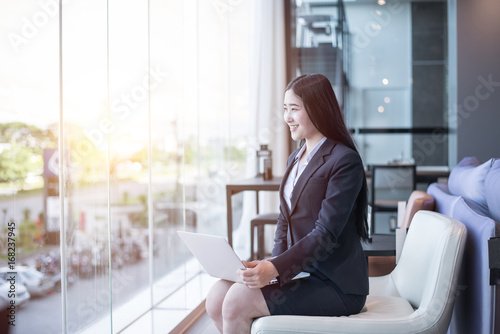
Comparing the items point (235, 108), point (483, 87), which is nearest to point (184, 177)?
point (235, 108)

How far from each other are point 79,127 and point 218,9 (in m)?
2.79

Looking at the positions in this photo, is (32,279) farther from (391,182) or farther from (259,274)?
(391,182)

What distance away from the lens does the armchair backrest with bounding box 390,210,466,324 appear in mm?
1594

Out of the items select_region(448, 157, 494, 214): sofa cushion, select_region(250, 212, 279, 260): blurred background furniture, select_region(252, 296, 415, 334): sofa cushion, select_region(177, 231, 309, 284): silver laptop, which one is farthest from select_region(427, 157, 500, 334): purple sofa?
select_region(250, 212, 279, 260): blurred background furniture

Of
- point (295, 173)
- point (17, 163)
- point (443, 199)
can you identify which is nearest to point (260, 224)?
point (443, 199)

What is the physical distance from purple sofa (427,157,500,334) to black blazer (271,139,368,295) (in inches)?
13.8

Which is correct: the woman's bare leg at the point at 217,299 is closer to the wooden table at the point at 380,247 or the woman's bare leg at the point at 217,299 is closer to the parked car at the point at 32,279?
the parked car at the point at 32,279

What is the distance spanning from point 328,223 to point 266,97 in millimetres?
3645

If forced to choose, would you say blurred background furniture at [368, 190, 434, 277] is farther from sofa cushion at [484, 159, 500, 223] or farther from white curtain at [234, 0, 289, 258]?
white curtain at [234, 0, 289, 258]

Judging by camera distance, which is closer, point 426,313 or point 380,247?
point 426,313

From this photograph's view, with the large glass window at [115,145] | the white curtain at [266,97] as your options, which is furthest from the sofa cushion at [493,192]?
the white curtain at [266,97]

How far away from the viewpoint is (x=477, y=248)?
166 cm

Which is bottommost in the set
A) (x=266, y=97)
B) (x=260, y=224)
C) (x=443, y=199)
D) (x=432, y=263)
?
(x=260, y=224)

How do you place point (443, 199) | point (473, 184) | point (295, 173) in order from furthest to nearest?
point (443, 199) → point (473, 184) → point (295, 173)
